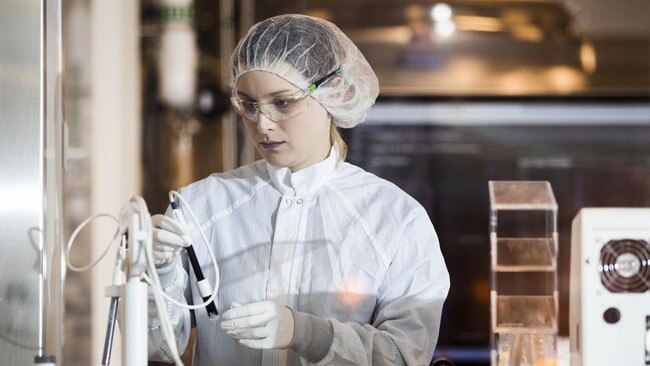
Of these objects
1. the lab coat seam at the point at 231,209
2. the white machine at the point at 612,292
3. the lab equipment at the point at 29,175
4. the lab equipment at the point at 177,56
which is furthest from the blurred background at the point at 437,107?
the white machine at the point at 612,292

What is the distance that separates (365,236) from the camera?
6.37ft

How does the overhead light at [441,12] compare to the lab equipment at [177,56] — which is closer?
the lab equipment at [177,56]

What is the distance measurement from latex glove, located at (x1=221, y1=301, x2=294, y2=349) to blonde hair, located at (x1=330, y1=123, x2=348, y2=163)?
0.38m

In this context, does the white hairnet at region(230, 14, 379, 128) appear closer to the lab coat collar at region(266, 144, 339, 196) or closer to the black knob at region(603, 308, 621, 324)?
the lab coat collar at region(266, 144, 339, 196)

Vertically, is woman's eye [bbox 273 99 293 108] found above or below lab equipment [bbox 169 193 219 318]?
above

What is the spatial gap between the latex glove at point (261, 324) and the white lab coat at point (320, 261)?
0.15m

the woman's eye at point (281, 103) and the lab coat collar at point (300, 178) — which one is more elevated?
the woman's eye at point (281, 103)

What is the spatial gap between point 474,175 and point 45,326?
1725mm

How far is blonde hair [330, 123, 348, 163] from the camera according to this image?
6.52ft

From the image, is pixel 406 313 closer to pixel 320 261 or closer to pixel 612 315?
pixel 320 261

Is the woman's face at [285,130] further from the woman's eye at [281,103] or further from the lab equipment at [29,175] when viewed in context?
the lab equipment at [29,175]

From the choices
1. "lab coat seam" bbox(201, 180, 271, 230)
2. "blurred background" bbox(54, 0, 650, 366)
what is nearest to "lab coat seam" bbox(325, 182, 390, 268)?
"lab coat seam" bbox(201, 180, 271, 230)

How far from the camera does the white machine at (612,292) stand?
1.84 metres

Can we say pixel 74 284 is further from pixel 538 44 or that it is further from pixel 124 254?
pixel 538 44
